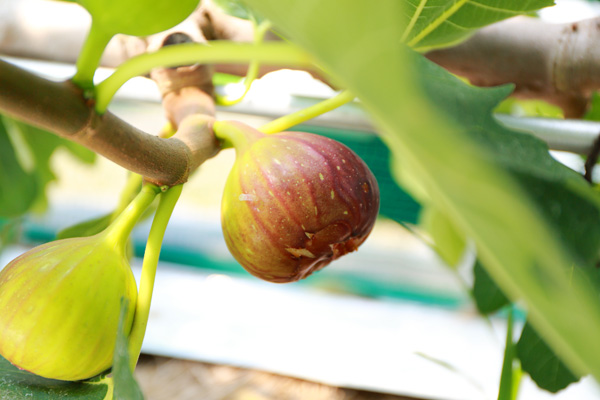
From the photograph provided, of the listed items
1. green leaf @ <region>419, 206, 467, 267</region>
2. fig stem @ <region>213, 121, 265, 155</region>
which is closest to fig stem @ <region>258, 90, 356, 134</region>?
fig stem @ <region>213, 121, 265, 155</region>

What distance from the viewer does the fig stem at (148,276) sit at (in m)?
0.22

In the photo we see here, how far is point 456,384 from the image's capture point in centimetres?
83

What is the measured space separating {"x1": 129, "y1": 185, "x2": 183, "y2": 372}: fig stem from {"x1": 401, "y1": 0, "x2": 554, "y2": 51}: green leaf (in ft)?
0.51

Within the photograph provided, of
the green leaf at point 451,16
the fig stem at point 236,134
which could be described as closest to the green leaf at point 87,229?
the fig stem at point 236,134

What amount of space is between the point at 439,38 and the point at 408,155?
23 centimetres

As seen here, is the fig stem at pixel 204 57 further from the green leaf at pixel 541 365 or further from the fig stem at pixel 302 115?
the green leaf at pixel 541 365

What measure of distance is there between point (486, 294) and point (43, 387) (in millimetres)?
330

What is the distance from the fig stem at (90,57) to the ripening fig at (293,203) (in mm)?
98

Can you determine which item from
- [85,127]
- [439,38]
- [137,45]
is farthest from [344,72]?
[137,45]

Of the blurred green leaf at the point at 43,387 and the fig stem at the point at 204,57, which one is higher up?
the fig stem at the point at 204,57

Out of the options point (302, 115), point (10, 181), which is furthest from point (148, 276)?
point (10, 181)

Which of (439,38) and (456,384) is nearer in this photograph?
(439,38)

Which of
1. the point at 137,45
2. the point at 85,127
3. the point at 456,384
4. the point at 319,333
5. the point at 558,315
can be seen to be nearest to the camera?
the point at 558,315

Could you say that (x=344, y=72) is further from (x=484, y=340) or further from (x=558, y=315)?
(x=484, y=340)
